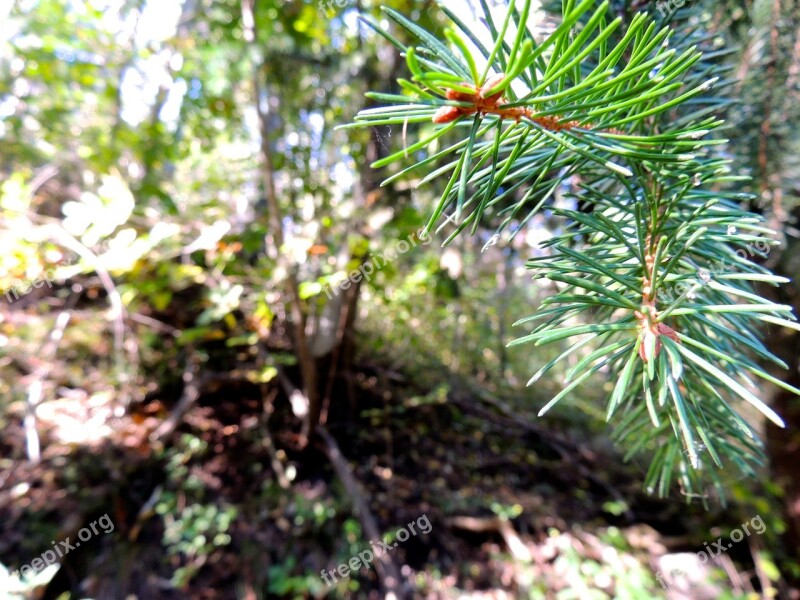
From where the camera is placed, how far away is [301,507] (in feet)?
4.91

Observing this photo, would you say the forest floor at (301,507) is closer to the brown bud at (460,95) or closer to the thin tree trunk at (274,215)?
the thin tree trunk at (274,215)

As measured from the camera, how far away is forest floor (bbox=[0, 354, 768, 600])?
1.32 meters

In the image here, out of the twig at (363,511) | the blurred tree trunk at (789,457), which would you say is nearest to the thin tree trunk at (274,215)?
the twig at (363,511)

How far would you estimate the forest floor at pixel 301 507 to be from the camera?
1316 millimetres

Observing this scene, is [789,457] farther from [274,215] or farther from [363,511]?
[274,215]

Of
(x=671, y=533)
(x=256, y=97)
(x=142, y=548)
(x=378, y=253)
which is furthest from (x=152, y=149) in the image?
(x=671, y=533)

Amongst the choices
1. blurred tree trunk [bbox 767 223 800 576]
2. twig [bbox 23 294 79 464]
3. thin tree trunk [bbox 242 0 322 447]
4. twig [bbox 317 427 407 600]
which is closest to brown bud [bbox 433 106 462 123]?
thin tree trunk [bbox 242 0 322 447]

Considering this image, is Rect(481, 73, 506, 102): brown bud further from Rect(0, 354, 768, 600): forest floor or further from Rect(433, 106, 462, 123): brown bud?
Rect(0, 354, 768, 600): forest floor

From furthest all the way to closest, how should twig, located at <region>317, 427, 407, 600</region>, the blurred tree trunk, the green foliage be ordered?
1. the blurred tree trunk
2. twig, located at <region>317, 427, 407, 600</region>
3. the green foliage

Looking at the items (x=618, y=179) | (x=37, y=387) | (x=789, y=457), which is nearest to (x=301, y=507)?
(x=37, y=387)

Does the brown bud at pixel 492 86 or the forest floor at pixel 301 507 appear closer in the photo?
the brown bud at pixel 492 86

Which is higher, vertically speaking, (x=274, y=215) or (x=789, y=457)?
(x=274, y=215)

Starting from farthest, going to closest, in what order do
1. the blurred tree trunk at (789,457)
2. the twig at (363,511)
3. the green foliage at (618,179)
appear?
the blurred tree trunk at (789,457) → the twig at (363,511) → the green foliage at (618,179)

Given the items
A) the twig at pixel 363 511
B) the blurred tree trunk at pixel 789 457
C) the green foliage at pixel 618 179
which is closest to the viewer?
the green foliage at pixel 618 179
